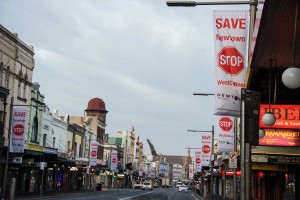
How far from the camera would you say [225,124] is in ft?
83.6

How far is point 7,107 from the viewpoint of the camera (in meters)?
41.8

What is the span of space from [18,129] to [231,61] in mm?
28346

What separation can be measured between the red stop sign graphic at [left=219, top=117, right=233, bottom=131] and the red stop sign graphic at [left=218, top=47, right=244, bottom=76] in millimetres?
13652

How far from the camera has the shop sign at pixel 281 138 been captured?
1584cm

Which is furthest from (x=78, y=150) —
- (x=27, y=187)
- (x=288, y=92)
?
(x=288, y=92)

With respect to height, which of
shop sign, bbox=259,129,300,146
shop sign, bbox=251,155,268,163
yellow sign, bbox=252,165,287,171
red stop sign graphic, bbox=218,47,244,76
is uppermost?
red stop sign graphic, bbox=218,47,244,76

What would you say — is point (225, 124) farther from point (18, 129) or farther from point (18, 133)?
point (18, 129)

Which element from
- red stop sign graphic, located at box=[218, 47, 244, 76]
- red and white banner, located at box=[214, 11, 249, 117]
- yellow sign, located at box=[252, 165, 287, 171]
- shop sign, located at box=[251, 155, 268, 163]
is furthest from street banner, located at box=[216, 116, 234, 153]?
red stop sign graphic, located at box=[218, 47, 244, 76]

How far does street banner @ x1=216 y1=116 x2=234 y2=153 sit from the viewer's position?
24.9 metres

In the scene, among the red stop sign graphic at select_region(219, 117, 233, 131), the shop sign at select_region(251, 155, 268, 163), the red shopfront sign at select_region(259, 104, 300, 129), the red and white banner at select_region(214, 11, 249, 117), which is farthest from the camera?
the red stop sign graphic at select_region(219, 117, 233, 131)

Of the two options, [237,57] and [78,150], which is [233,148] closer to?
[237,57]

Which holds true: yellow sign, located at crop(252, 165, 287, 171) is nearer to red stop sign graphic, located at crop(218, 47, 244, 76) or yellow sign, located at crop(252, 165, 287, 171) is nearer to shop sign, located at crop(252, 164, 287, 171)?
shop sign, located at crop(252, 164, 287, 171)

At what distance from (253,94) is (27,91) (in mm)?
40677

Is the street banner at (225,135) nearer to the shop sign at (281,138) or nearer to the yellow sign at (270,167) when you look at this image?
the yellow sign at (270,167)
